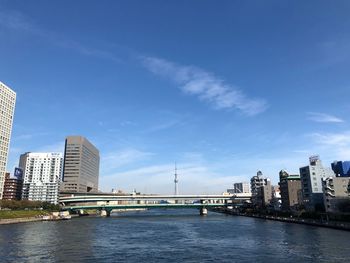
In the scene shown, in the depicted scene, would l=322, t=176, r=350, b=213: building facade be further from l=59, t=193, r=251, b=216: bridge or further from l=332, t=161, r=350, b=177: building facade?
l=59, t=193, r=251, b=216: bridge

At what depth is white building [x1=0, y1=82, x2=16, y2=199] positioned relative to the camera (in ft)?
447

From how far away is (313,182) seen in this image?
341 ft

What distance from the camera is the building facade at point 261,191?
153 m

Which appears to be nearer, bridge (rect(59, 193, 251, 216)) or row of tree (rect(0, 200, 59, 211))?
row of tree (rect(0, 200, 59, 211))

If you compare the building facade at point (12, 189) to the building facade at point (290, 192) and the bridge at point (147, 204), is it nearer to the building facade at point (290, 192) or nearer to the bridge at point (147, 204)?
the bridge at point (147, 204)

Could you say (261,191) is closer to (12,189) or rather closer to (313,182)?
(313,182)

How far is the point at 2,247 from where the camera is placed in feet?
139

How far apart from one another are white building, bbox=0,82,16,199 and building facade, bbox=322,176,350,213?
114 metres

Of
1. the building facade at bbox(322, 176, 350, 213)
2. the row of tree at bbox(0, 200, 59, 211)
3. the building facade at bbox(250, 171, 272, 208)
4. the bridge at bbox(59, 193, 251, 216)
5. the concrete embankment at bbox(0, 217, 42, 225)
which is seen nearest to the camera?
the concrete embankment at bbox(0, 217, 42, 225)

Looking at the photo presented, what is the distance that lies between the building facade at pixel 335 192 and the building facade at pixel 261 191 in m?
54.2

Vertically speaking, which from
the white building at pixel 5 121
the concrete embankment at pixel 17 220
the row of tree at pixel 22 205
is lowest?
the concrete embankment at pixel 17 220

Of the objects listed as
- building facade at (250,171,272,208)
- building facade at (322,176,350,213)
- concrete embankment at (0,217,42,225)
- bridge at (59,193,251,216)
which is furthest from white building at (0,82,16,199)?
building facade at (322,176,350,213)

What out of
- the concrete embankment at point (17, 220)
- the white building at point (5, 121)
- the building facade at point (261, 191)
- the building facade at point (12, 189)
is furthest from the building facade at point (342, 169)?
the building facade at point (12, 189)

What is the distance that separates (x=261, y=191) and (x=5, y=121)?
368 ft
